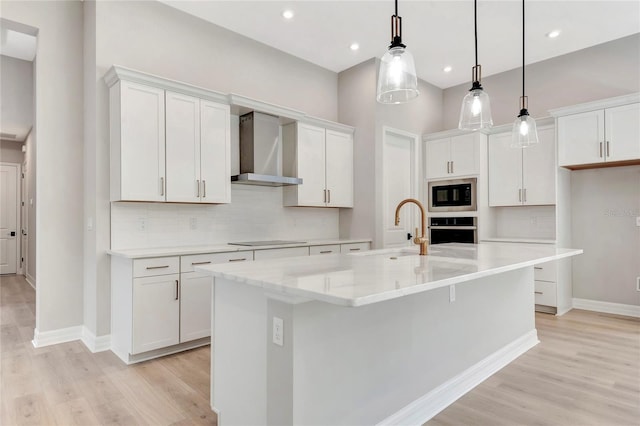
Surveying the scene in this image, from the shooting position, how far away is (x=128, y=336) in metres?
2.99

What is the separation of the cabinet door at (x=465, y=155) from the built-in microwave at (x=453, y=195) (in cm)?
13

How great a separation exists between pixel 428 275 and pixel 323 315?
0.50 meters

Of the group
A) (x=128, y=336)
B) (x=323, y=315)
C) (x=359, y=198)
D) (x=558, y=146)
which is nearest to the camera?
(x=323, y=315)

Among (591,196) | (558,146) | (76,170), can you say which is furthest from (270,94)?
(591,196)

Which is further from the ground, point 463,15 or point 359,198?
point 463,15

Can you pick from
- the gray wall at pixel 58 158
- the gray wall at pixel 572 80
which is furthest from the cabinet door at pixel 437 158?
the gray wall at pixel 58 158

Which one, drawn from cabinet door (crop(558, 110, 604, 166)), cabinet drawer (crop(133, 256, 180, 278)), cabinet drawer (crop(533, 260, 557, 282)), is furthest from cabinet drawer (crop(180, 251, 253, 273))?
cabinet door (crop(558, 110, 604, 166))

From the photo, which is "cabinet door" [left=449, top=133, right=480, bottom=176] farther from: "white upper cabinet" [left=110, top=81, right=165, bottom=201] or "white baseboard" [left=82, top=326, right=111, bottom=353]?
"white baseboard" [left=82, top=326, right=111, bottom=353]

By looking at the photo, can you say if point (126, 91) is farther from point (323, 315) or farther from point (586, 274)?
point (586, 274)

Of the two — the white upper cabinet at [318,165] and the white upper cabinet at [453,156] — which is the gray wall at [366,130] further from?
the white upper cabinet at [453,156]

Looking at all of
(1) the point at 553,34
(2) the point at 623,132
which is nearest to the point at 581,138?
(2) the point at 623,132

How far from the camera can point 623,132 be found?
13.2 ft

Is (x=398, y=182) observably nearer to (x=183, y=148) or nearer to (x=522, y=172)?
(x=522, y=172)

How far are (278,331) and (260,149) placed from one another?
294 centimetres
